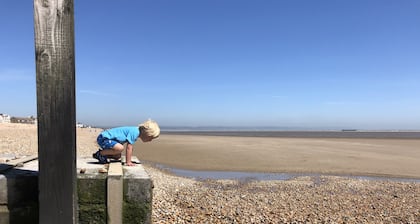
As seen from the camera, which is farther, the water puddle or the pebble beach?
the water puddle

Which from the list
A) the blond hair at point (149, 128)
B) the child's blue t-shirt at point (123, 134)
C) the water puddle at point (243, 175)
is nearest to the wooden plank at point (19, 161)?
the child's blue t-shirt at point (123, 134)

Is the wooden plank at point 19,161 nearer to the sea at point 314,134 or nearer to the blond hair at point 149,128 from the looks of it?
the blond hair at point 149,128

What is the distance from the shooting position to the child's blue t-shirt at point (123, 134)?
4.80m

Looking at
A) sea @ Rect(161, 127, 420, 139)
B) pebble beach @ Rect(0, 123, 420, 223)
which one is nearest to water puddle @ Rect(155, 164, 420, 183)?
pebble beach @ Rect(0, 123, 420, 223)

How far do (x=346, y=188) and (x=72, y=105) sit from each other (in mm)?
10023

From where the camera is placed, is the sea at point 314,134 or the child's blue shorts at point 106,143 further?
the sea at point 314,134

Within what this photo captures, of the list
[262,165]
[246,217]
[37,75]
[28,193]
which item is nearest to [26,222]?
[28,193]

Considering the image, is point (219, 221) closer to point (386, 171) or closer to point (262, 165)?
point (262, 165)

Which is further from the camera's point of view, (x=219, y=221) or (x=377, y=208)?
(x=377, y=208)

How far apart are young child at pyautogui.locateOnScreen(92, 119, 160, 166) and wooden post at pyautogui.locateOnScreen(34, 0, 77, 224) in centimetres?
169

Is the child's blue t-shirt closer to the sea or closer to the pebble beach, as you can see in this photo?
the pebble beach

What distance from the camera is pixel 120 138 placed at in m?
4.84

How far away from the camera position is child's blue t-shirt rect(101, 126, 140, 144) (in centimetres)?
480

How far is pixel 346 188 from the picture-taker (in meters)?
10.6
